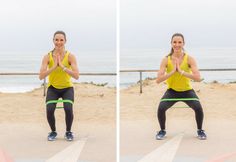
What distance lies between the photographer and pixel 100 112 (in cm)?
447

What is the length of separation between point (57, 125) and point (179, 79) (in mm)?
1164

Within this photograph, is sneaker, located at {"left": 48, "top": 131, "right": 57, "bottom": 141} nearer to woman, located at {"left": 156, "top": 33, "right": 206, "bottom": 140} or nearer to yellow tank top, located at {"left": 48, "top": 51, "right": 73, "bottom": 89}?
yellow tank top, located at {"left": 48, "top": 51, "right": 73, "bottom": 89}

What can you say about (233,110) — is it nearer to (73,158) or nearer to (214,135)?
(214,135)

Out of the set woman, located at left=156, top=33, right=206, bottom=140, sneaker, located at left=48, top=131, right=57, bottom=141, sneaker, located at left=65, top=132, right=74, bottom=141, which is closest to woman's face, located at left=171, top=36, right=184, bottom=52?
woman, located at left=156, top=33, right=206, bottom=140

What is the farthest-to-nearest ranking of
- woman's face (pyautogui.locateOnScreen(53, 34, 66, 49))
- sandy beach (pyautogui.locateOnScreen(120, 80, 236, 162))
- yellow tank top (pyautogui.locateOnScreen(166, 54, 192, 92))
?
1. yellow tank top (pyautogui.locateOnScreen(166, 54, 192, 92))
2. woman's face (pyautogui.locateOnScreen(53, 34, 66, 49))
3. sandy beach (pyautogui.locateOnScreen(120, 80, 236, 162))

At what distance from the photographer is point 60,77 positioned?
3369mm

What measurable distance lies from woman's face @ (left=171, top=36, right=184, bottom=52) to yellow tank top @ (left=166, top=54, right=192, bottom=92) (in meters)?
0.08

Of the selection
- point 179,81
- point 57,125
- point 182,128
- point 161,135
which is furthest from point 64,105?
point 182,128

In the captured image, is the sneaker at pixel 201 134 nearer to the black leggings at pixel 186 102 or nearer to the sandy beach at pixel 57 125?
the black leggings at pixel 186 102

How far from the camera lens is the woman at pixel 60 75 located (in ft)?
10.7

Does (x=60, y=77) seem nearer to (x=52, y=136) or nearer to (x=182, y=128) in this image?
(x=52, y=136)

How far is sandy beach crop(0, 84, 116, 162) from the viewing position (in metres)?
2.93

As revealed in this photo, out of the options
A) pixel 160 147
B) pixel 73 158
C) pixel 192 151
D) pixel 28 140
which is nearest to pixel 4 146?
pixel 28 140

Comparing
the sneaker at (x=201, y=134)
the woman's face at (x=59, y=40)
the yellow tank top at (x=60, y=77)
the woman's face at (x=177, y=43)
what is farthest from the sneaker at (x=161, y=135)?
the woman's face at (x=59, y=40)
